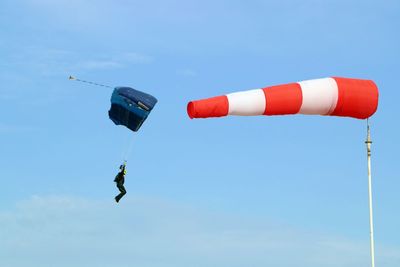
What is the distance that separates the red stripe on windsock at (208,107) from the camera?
17203 mm

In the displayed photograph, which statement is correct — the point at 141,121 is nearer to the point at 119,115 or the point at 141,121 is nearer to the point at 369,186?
the point at 119,115

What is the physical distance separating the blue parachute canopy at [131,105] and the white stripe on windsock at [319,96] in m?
12.3

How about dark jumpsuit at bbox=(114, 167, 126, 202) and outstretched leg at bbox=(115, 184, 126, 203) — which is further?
dark jumpsuit at bbox=(114, 167, 126, 202)

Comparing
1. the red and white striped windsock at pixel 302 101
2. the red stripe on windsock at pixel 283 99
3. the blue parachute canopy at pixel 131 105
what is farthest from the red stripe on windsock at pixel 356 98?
the blue parachute canopy at pixel 131 105

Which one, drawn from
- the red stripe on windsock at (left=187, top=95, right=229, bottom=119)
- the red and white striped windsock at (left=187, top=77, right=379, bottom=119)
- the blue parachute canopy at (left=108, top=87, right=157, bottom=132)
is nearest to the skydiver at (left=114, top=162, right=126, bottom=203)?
the blue parachute canopy at (left=108, top=87, right=157, bottom=132)

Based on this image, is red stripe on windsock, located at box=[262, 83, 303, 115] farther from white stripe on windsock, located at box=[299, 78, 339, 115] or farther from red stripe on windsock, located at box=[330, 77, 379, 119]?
red stripe on windsock, located at box=[330, 77, 379, 119]

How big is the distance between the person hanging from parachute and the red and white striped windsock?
40.2 ft

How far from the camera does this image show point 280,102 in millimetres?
18828

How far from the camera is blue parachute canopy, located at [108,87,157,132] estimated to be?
102ft

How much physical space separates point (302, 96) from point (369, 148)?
8.87 ft

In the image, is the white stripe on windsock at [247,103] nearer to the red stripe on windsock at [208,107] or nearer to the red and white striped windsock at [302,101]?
the red and white striped windsock at [302,101]

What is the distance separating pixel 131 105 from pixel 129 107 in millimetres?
138

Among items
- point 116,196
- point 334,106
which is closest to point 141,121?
point 116,196

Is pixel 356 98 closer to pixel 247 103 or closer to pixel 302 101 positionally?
pixel 302 101
